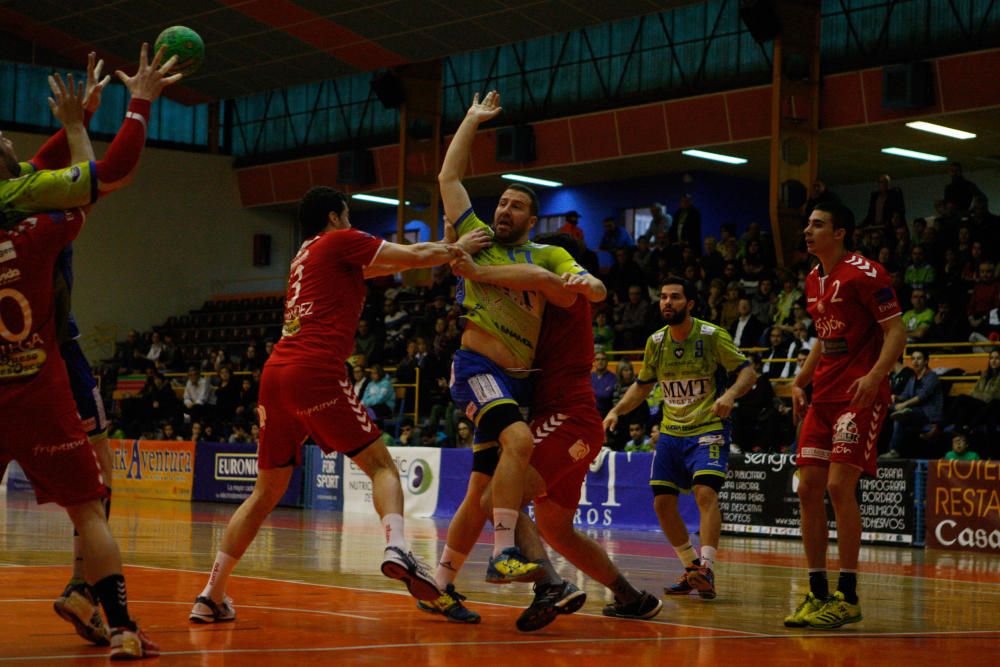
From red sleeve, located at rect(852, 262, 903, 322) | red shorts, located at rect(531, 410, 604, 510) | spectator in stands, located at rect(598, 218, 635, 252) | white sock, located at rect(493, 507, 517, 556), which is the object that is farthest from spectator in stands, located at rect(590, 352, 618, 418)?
white sock, located at rect(493, 507, 517, 556)

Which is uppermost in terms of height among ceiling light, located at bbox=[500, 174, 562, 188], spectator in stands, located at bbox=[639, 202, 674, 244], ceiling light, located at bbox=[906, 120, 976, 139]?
ceiling light, located at bbox=[500, 174, 562, 188]

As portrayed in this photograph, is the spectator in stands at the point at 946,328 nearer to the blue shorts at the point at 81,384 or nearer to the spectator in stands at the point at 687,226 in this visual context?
the spectator in stands at the point at 687,226

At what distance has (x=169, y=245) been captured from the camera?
39344mm

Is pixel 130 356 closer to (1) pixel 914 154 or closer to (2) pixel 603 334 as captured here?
(2) pixel 603 334

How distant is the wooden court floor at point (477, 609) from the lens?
18.2ft

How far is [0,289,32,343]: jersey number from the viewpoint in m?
5.21

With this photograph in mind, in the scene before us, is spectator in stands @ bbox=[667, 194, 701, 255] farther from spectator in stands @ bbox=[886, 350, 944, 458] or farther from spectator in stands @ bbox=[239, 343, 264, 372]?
spectator in stands @ bbox=[886, 350, 944, 458]

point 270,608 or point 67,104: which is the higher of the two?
point 67,104

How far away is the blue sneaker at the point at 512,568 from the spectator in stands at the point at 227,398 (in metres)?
20.8

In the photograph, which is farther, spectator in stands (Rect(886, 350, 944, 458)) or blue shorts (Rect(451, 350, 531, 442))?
spectator in stands (Rect(886, 350, 944, 458))

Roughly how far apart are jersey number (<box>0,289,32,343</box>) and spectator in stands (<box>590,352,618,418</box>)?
14.6m

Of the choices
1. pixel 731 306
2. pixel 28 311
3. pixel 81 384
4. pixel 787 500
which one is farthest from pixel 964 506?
pixel 28 311

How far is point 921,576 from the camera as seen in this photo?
36.2 feet

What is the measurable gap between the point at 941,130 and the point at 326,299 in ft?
71.7
